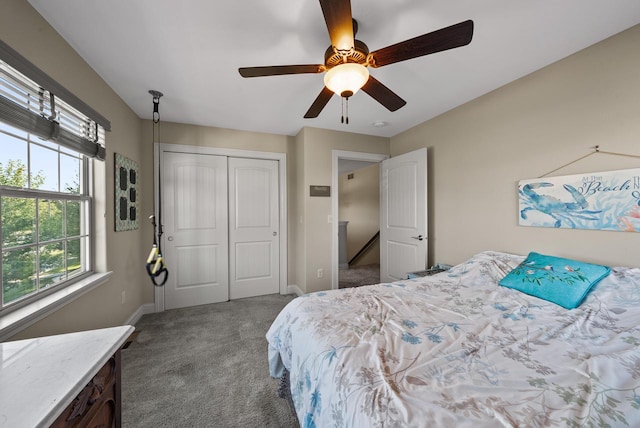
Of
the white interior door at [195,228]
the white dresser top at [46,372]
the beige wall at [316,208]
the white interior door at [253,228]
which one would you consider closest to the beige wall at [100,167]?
the white interior door at [195,228]

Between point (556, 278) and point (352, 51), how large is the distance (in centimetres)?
198

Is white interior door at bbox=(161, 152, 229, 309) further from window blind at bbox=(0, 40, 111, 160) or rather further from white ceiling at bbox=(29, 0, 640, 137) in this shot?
window blind at bbox=(0, 40, 111, 160)

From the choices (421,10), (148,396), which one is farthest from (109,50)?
(148,396)

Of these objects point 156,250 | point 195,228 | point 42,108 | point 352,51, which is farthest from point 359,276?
point 42,108

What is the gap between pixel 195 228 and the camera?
320cm

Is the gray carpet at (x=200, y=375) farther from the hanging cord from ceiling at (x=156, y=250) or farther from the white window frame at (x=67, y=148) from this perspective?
the white window frame at (x=67, y=148)

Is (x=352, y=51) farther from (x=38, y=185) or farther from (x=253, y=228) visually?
(x=253, y=228)

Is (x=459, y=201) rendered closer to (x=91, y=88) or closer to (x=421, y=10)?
(x=421, y=10)

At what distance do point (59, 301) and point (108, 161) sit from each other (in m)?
1.26

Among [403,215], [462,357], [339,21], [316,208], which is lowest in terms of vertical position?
[462,357]

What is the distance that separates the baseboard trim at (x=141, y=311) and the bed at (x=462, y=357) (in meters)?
2.03

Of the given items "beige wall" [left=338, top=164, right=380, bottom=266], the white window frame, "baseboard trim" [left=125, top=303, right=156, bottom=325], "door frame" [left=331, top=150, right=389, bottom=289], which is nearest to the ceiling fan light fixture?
the white window frame

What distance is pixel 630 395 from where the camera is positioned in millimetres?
797

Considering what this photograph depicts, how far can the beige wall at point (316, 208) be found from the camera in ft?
10.7
